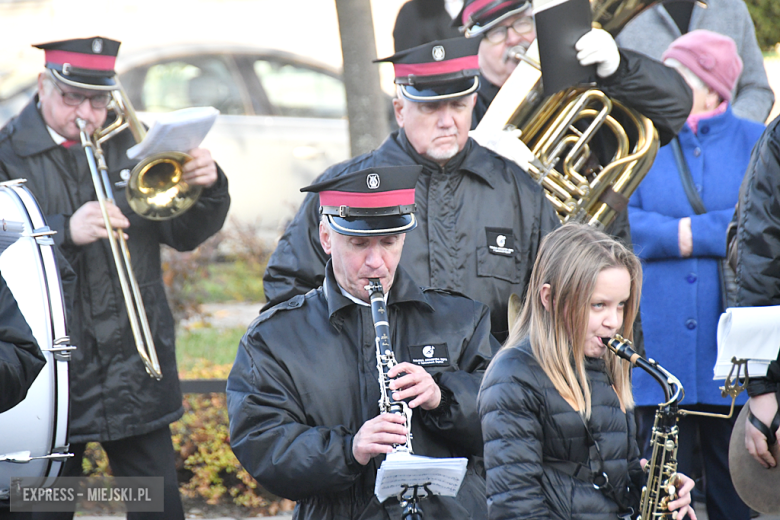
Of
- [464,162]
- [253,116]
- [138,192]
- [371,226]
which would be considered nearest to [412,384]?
[371,226]

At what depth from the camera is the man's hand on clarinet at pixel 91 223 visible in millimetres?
4387

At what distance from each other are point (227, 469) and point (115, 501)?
0.63m

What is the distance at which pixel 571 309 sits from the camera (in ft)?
10.1

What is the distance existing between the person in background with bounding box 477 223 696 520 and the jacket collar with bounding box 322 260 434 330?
32 cm

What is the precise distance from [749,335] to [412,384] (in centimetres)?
121

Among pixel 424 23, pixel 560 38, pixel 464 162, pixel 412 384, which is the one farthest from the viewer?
pixel 424 23

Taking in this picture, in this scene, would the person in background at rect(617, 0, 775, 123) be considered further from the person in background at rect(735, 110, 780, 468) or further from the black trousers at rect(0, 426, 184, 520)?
the black trousers at rect(0, 426, 184, 520)

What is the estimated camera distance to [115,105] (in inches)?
187

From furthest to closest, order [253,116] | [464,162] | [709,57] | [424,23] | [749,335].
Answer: [253,116] < [424,23] < [709,57] < [464,162] < [749,335]

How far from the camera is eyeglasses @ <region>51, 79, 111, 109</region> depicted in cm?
455

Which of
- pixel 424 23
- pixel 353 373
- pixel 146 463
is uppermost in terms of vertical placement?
pixel 424 23

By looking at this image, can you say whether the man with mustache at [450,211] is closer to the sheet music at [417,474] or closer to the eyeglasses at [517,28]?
the eyeglasses at [517,28]

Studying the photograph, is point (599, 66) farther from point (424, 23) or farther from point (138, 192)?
point (138, 192)

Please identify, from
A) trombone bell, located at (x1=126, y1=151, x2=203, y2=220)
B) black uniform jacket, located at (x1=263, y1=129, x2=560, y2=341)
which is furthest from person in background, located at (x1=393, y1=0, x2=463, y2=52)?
black uniform jacket, located at (x1=263, y1=129, x2=560, y2=341)
